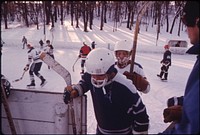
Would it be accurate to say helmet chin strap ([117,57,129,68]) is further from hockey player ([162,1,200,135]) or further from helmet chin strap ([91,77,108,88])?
hockey player ([162,1,200,135])

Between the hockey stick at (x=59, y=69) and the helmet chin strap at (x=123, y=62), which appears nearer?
the hockey stick at (x=59, y=69)

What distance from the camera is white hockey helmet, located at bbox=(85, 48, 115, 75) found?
2.19m

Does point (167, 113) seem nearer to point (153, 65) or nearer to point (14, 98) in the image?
point (14, 98)

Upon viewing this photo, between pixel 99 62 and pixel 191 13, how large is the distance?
997mm

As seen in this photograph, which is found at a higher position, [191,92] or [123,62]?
[191,92]

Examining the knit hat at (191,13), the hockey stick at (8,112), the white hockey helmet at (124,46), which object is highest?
the knit hat at (191,13)

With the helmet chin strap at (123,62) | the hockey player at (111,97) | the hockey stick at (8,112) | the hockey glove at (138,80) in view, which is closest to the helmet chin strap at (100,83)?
the hockey player at (111,97)

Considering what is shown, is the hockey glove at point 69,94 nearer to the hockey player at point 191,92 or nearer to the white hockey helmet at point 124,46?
the hockey player at point 191,92

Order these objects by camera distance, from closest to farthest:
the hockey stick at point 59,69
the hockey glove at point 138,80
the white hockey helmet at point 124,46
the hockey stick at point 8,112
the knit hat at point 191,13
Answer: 1. the knit hat at point 191,13
2. the hockey stick at point 59,69
3. the hockey stick at point 8,112
4. the hockey glove at point 138,80
5. the white hockey helmet at point 124,46

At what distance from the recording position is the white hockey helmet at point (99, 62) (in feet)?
7.18

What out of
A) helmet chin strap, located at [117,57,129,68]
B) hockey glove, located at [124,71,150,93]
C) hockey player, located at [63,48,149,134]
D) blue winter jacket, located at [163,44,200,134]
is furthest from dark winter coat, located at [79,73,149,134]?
helmet chin strap, located at [117,57,129,68]

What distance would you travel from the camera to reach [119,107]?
7.33 ft

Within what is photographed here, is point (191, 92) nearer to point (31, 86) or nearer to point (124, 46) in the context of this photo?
point (124, 46)

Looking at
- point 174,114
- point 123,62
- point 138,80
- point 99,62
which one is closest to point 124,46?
point 123,62
